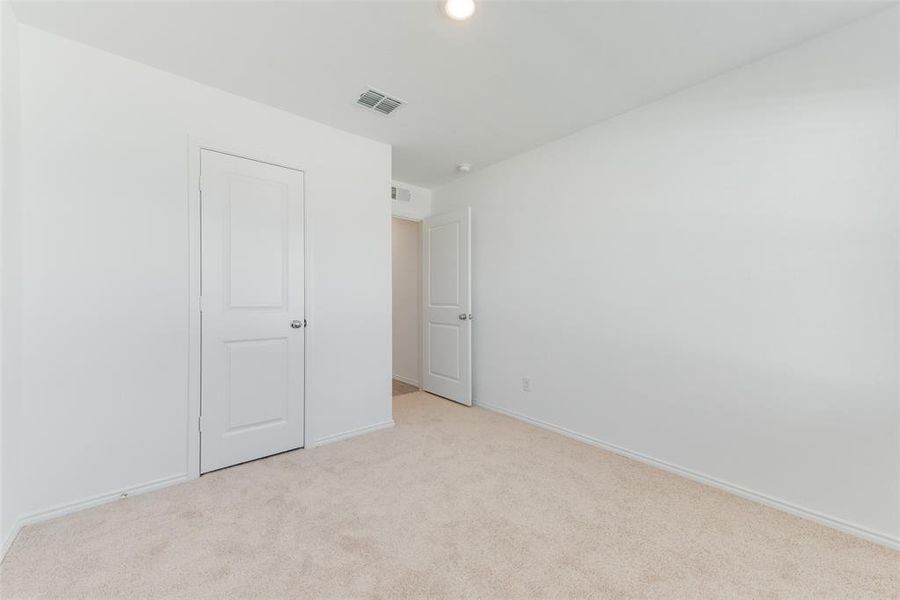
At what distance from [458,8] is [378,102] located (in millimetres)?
974

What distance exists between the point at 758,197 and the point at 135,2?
3.29 metres

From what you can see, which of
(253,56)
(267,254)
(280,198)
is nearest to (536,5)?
(253,56)

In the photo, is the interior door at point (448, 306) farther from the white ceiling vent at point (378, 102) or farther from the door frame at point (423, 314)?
the white ceiling vent at point (378, 102)

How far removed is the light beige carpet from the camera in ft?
4.72

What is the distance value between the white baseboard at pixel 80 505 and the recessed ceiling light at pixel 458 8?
116 inches

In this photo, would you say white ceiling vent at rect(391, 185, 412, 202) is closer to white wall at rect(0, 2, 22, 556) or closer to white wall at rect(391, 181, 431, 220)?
white wall at rect(391, 181, 431, 220)

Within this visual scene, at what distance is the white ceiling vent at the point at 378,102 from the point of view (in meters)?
2.43

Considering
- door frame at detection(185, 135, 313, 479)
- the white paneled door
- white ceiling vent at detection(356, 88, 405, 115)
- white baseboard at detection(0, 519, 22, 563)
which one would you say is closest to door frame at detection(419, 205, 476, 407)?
white ceiling vent at detection(356, 88, 405, 115)

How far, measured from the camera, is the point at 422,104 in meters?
2.55

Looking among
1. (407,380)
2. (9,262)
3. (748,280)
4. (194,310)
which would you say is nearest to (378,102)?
(194,310)

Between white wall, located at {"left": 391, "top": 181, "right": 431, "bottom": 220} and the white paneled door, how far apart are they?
1.52 metres

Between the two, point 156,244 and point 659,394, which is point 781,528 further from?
point 156,244

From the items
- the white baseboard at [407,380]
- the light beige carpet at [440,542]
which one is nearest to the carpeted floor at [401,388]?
the white baseboard at [407,380]

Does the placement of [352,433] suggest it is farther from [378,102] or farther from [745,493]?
[745,493]
